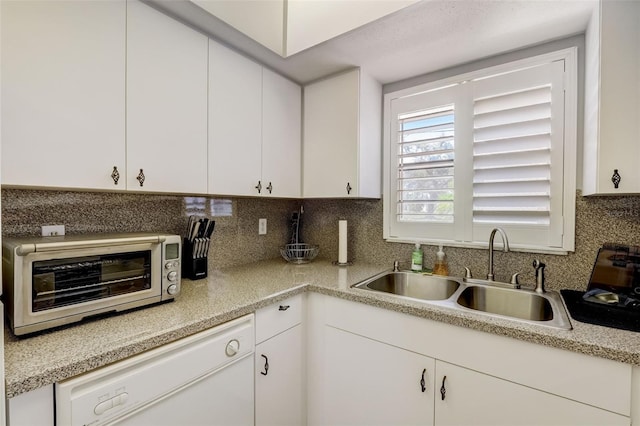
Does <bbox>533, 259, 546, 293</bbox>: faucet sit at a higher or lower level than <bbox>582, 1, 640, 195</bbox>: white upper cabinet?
lower

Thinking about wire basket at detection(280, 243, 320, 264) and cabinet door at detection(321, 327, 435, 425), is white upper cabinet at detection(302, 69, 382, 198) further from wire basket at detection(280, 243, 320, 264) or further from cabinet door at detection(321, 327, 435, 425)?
cabinet door at detection(321, 327, 435, 425)

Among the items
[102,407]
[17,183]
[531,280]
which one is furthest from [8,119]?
[531,280]

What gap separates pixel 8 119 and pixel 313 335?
1.45m

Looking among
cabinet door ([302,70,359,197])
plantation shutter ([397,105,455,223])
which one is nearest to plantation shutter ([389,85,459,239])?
plantation shutter ([397,105,455,223])

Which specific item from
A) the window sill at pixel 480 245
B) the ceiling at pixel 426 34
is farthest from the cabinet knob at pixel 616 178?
the ceiling at pixel 426 34

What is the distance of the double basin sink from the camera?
4.21 ft

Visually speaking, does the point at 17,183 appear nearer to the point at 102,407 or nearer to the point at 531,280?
the point at 102,407

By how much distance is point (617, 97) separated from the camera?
1.13m

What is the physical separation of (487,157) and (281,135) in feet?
3.95

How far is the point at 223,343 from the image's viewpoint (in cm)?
113

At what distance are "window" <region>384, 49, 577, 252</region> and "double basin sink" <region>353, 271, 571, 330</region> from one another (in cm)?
25

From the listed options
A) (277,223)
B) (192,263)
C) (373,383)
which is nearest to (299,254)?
(277,223)

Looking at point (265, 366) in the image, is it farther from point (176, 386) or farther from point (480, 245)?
point (480, 245)

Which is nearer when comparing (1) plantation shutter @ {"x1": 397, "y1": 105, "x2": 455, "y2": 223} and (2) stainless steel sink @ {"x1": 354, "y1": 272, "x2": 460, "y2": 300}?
(2) stainless steel sink @ {"x1": 354, "y1": 272, "x2": 460, "y2": 300}
